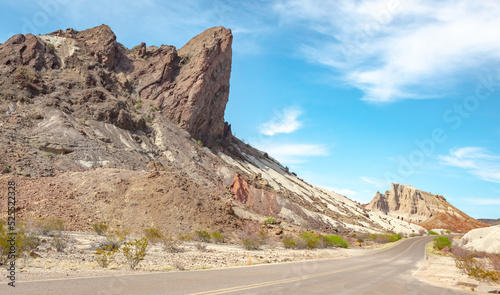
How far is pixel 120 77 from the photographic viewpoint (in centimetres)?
6462

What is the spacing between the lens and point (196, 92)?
6494cm

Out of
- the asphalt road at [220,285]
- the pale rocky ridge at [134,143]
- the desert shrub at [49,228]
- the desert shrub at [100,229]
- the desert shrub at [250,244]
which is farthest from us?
the pale rocky ridge at [134,143]

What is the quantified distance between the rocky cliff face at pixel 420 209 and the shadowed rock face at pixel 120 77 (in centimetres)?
9257

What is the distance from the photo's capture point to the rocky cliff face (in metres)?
127

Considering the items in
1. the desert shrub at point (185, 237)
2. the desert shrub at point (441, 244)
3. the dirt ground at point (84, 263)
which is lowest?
the dirt ground at point (84, 263)

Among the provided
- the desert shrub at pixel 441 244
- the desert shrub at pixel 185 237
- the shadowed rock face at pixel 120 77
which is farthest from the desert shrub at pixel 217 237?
the desert shrub at pixel 441 244

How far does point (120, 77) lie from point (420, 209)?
391 ft

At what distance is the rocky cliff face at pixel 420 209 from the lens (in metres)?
127

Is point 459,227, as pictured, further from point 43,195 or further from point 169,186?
point 43,195

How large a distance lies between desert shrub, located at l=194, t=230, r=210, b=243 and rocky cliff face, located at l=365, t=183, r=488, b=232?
388 ft

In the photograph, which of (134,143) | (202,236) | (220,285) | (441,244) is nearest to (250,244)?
(202,236)

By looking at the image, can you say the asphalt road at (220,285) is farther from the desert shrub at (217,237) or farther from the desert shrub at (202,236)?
the desert shrub at (217,237)

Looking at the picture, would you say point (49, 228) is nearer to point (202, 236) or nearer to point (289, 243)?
point (202, 236)

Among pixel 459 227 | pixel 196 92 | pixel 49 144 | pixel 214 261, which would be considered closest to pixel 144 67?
pixel 196 92
